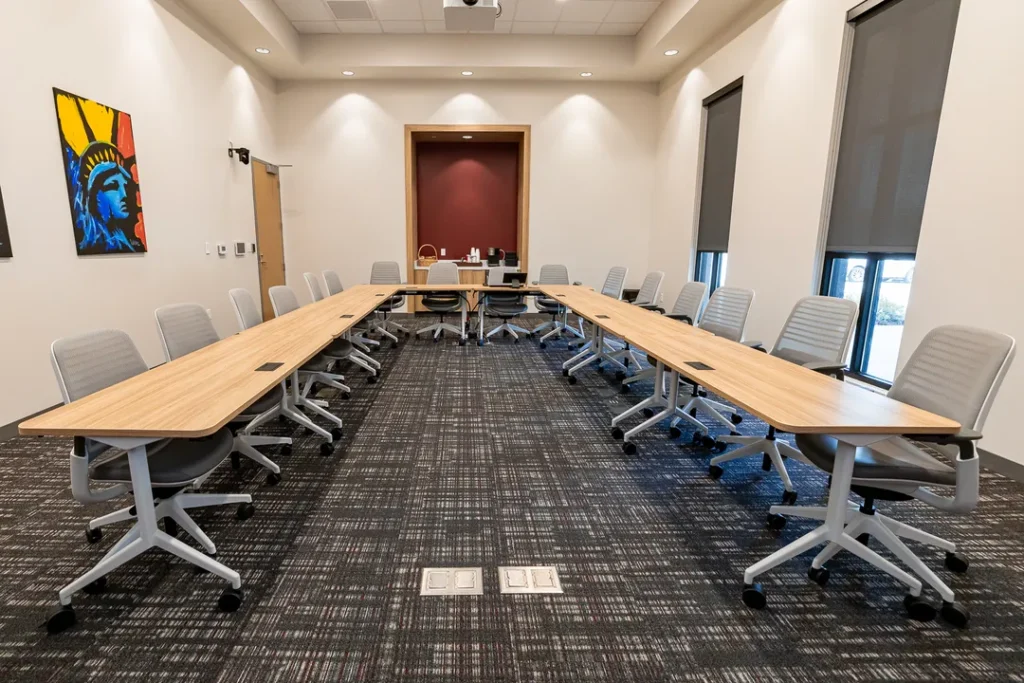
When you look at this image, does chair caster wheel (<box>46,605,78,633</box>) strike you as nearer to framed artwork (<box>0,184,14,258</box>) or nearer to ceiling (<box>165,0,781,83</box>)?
framed artwork (<box>0,184,14,258</box>)

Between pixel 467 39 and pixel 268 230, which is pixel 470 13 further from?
pixel 268 230

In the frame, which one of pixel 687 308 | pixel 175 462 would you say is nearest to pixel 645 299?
pixel 687 308

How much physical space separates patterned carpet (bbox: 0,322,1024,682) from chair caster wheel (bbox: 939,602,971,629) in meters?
0.04

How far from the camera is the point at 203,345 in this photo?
2.84 meters

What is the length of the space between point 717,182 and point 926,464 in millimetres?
5210

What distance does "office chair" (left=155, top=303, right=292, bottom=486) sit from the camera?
257cm

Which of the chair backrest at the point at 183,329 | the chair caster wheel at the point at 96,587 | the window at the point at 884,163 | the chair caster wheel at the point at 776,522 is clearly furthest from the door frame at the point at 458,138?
the chair caster wheel at the point at 96,587

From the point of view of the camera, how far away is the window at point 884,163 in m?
3.33

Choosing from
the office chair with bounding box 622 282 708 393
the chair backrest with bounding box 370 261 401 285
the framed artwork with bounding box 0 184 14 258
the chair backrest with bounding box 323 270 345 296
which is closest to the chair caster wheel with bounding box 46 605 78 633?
the framed artwork with bounding box 0 184 14 258

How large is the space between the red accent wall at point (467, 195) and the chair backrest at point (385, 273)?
7.58 feet

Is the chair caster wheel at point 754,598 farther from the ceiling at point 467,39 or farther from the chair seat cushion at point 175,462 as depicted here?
the ceiling at point 467,39

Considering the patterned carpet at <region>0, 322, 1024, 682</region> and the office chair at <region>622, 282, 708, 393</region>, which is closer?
the patterned carpet at <region>0, 322, 1024, 682</region>

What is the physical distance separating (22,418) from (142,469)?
267cm

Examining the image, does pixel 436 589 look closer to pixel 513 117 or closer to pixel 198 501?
pixel 198 501
